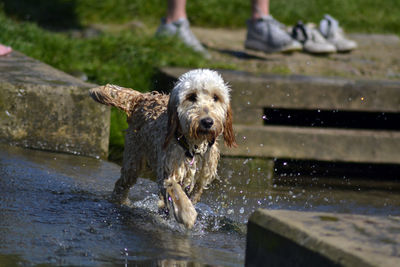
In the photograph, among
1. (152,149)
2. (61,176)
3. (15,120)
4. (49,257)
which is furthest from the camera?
(15,120)

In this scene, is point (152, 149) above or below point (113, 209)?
above

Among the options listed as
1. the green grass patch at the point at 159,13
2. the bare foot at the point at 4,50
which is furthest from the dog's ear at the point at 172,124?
the green grass patch at the point at 159,13

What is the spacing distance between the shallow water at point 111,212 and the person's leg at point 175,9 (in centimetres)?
268

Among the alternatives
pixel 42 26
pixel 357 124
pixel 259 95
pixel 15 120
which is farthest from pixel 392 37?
pixel 15 120

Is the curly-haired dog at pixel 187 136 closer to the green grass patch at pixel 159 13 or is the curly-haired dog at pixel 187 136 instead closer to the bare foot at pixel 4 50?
the bare foot at pixel 4 50

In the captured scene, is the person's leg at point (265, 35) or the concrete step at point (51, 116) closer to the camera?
the concrete step at point (51, 116)

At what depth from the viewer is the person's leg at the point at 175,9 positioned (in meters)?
8.52

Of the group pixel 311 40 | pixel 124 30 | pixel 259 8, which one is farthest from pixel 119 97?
pixel 124 30

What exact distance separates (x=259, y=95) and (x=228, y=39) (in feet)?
10.1

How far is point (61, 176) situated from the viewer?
5664 mm

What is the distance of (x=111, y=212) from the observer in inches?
194

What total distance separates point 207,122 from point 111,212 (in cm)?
100

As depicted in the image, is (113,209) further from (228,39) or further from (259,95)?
(228,39)

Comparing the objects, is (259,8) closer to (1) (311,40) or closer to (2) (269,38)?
(2) (269,38)
